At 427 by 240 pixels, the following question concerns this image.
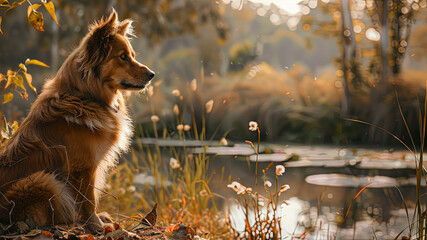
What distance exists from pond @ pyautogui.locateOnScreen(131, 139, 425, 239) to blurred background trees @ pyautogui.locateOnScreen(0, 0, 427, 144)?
368mm

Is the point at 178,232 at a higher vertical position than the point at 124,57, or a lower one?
lower

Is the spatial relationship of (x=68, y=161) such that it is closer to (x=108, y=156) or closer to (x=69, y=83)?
(x=108, y=156)

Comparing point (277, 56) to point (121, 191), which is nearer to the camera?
point (121, 191)

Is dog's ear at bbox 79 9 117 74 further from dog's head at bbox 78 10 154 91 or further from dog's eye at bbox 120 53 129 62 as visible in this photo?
dog's eye at bbox 120 53 129 62

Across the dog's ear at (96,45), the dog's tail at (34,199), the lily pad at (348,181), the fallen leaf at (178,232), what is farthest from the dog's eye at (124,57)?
the lily pad at (348,181)

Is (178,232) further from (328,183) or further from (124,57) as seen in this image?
(328,183)

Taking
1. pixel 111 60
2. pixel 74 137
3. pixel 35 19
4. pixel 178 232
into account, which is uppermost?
pixel 35 19

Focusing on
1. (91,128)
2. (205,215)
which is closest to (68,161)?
(91,128)

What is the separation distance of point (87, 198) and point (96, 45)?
0.97 metres

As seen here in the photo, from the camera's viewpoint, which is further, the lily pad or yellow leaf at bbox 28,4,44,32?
the lily pad

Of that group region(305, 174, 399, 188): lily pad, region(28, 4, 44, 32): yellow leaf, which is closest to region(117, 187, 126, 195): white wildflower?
region(305, 174, 399, 188): lily pad

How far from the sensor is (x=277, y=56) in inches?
291

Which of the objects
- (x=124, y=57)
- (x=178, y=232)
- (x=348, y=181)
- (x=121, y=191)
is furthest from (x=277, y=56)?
(x=178, y=232)

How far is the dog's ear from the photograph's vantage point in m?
2.55
